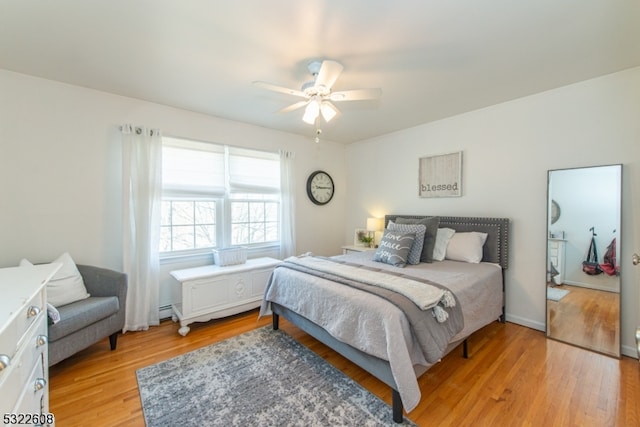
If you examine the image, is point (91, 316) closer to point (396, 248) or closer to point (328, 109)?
point (328, 109)

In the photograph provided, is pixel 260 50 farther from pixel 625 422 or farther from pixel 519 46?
pixel 625 422

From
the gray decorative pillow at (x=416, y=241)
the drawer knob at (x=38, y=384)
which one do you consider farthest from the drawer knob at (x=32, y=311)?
the gray decorative pillow at (x=416, y=241)

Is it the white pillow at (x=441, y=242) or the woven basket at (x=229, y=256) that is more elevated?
the white pillow at (x=441, y=242)

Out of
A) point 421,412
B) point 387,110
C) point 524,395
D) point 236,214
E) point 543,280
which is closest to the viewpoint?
point 421,412

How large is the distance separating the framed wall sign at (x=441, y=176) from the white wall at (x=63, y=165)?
3.14 meters

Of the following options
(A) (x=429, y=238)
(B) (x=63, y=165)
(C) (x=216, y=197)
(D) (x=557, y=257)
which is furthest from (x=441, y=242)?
(B) (x=63, y=165)

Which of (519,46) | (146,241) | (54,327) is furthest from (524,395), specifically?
(146,241)

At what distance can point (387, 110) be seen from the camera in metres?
3.22

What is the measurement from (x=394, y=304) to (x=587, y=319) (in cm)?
217

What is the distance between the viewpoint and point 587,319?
8.20 feet

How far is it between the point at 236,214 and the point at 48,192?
185 centimetres

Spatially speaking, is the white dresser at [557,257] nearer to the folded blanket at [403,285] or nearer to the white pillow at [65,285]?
the folded blanket at [403,285]

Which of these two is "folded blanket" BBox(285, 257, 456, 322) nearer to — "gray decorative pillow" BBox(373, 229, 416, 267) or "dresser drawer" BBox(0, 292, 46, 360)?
"gray decorative pillow" BBox(373, 229, 416, 267)

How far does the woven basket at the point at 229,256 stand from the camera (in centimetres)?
328
